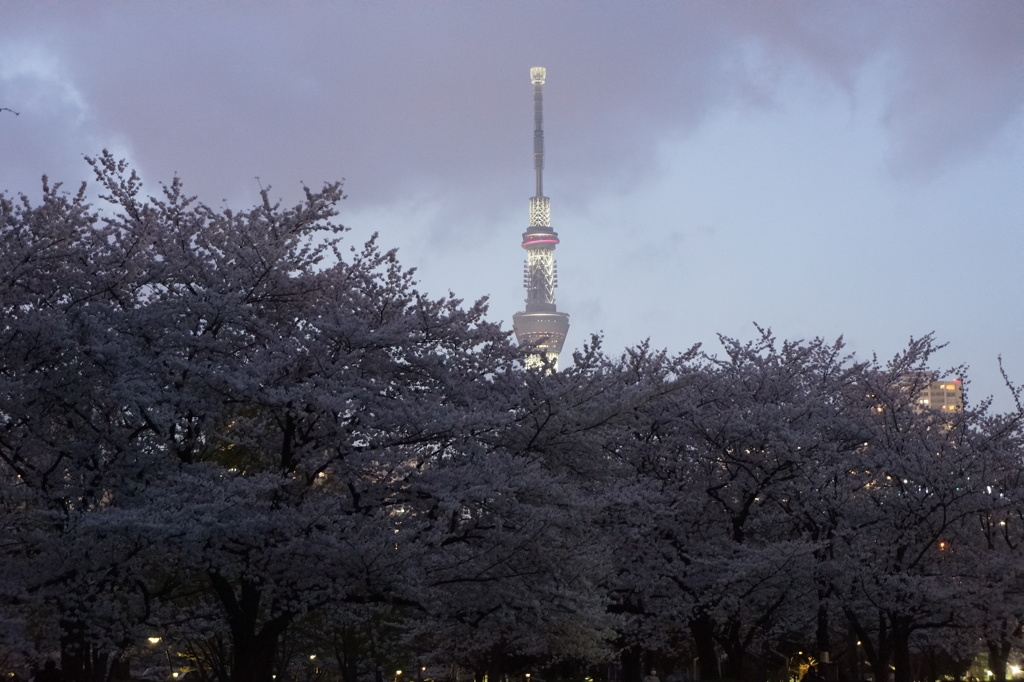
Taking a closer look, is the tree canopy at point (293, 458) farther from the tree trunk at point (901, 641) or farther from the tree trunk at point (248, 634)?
the tree trunk at point (901, 641)

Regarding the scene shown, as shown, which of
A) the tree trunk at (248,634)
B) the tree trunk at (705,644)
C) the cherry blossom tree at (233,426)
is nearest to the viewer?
the cherry blossom tree at (233,426)

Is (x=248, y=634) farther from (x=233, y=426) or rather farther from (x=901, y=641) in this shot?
(x=901, y=641)

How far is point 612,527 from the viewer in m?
25.3

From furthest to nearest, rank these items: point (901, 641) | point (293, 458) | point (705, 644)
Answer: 1. point (901, 641)
2. point (705, 644)
3. point (293, 458)

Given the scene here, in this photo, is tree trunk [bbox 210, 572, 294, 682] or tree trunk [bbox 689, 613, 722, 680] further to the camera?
tree trunk [bbox 689, 613, 722, 680]

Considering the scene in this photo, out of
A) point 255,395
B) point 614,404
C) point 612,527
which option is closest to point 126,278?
point 255,395

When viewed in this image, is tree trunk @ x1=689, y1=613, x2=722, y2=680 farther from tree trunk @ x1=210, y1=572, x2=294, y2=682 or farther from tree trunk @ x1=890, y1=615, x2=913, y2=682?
tree trunk @ x1=210, y1=572, x2=294, y2=682

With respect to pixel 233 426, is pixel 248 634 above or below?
below

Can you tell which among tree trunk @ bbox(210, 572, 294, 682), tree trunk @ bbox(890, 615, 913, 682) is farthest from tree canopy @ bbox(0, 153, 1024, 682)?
tree trunk @ bbox(890, 615, 913, 682)

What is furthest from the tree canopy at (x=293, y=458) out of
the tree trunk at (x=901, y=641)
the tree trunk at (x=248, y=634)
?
the tree trunk at (x=901, y=641)

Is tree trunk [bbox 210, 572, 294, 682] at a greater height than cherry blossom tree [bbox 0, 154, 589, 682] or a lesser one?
lesser

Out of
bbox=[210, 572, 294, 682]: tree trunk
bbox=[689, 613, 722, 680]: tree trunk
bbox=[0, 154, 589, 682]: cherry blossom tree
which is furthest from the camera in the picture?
bbox=[689, 613, 722, 680]: tree trunk

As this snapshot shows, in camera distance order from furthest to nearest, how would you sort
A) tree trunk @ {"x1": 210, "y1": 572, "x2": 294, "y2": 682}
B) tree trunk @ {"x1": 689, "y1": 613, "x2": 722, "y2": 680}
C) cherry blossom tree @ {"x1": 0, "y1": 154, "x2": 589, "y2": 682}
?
tree trunk @ {"x1": 689, "y1": 613, "x2": 722, "y2": 680}, tree trunk @ {"x1": 210, "y1": 572, "x2": 294, "y2": 682}, cherry blossom tree @ {"x1": 0, "y1": 154, "x2": 589, "y2": 682}

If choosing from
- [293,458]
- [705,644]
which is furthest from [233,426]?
[705,644]
